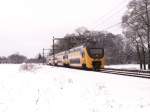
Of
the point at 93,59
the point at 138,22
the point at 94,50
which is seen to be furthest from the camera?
the point at 138,22

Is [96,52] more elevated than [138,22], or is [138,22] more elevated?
[138,22]

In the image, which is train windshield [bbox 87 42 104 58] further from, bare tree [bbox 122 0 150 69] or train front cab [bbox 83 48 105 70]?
bare tree [bbox 122 0 150 69]

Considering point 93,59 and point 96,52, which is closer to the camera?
point 93,59

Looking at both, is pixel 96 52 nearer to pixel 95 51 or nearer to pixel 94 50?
pixel 95 51

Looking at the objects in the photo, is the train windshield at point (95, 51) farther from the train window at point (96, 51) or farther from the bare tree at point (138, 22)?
Answer: the bare tree at point (138, 22)

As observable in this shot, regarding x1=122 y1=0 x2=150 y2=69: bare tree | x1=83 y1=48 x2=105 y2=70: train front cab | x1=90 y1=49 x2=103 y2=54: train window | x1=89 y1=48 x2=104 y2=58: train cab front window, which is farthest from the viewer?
x1=122 y1=0 x2=150 y2=69: bare tree

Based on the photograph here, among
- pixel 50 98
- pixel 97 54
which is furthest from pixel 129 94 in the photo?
pixel 97 54

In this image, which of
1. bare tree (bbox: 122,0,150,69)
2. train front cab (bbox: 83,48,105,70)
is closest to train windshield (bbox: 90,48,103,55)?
train front cab (bbox: 83,48,105,70)

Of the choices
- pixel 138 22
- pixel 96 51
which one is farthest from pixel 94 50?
pixel 138 22

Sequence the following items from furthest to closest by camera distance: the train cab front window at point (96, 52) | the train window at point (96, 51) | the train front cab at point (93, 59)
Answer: the train window at point (96, 51) < the train cab front window at point (96, 52) < the train front cab at point (93, 59)

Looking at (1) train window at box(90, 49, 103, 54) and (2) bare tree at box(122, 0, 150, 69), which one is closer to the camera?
(1) train window at box(90, 49, 103, 54)

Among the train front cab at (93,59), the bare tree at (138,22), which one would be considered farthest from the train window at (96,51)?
the bare tree at (138,22)

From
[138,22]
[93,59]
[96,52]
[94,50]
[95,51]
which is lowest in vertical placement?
[93,59]

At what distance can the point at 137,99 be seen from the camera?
29.9ft
